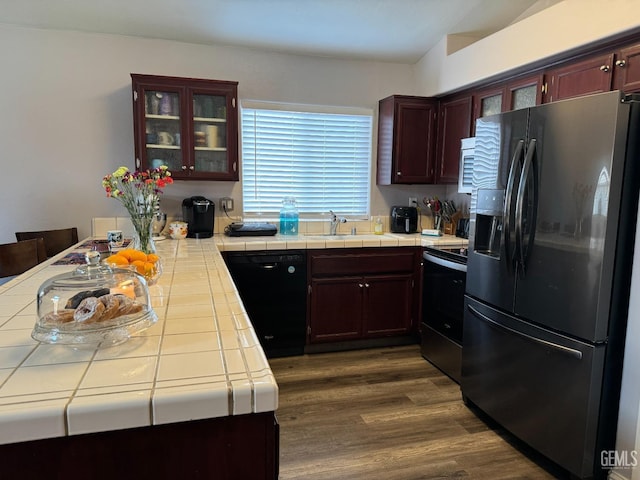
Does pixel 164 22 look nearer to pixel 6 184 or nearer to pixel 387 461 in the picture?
pixel 6 184

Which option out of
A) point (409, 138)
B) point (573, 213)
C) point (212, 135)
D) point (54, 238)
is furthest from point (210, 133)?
point (573, 213)

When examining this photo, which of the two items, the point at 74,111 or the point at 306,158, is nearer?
the point at 74,111

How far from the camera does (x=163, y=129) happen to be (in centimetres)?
311

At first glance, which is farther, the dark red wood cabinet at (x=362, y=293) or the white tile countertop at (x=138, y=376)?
the dark red wood cabinet at (x=362, y=293)

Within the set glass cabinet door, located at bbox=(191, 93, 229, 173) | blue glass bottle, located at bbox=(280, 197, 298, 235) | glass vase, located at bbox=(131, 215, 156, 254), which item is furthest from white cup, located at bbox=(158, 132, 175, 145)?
glass vase, located at bbox=(131, 215, 156, 254)

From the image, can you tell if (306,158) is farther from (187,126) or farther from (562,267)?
(562,267)

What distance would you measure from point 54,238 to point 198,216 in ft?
3.45

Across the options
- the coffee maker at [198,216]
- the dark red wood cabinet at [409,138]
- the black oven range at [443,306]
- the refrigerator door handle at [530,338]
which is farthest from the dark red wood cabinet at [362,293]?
the refrigerator door handle at [530,338]

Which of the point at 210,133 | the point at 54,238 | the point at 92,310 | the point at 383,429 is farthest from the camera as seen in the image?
the point at 210,133

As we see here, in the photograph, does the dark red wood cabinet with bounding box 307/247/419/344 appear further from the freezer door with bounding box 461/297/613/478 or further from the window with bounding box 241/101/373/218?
the freezer door with bounding box 461/297/613/478

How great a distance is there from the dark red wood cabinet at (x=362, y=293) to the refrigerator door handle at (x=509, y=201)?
1300 millimetres

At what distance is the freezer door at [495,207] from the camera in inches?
80.9

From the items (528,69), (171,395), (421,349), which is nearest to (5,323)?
(171,395)

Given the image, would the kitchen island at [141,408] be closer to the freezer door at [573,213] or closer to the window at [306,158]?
the freezer door at [573,213]
